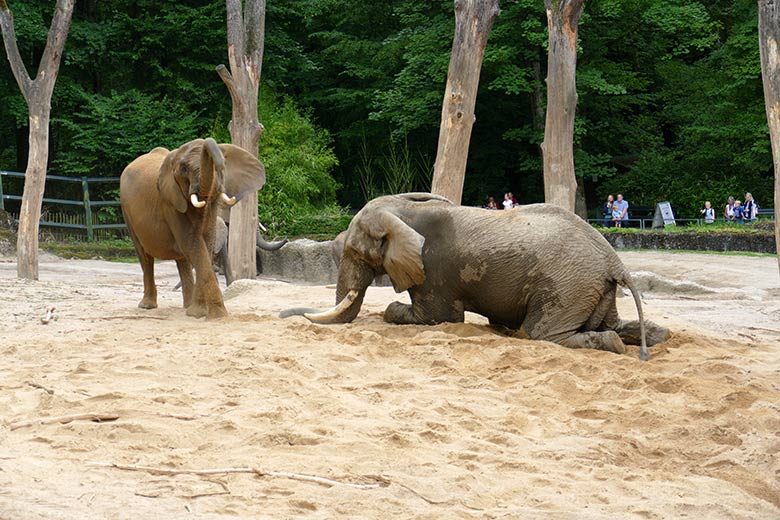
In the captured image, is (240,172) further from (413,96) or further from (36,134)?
(413,96)

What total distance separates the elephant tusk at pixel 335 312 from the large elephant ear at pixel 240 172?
1674 millimetres

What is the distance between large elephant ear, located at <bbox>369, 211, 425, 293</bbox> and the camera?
9062mm

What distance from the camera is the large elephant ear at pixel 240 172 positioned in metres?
10.6

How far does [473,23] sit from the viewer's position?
15.1 m

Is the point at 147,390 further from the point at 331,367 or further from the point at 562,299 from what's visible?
the point at 562,299

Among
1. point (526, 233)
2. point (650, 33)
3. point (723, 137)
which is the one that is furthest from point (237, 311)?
point (650, 33)

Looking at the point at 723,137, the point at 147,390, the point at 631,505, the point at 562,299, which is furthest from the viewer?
the point at 723,137

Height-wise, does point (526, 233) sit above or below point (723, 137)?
below

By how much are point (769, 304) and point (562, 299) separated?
5452 mm

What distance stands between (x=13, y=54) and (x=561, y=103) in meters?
8.87

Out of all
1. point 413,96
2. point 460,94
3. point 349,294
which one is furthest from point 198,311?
point 413,96

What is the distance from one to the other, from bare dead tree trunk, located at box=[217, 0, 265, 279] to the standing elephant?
343 inches

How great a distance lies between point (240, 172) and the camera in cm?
1066

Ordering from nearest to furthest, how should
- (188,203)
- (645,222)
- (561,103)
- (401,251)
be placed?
1. (401,251)
2. (188,203)
3. (561,103)
4. (645,222)
